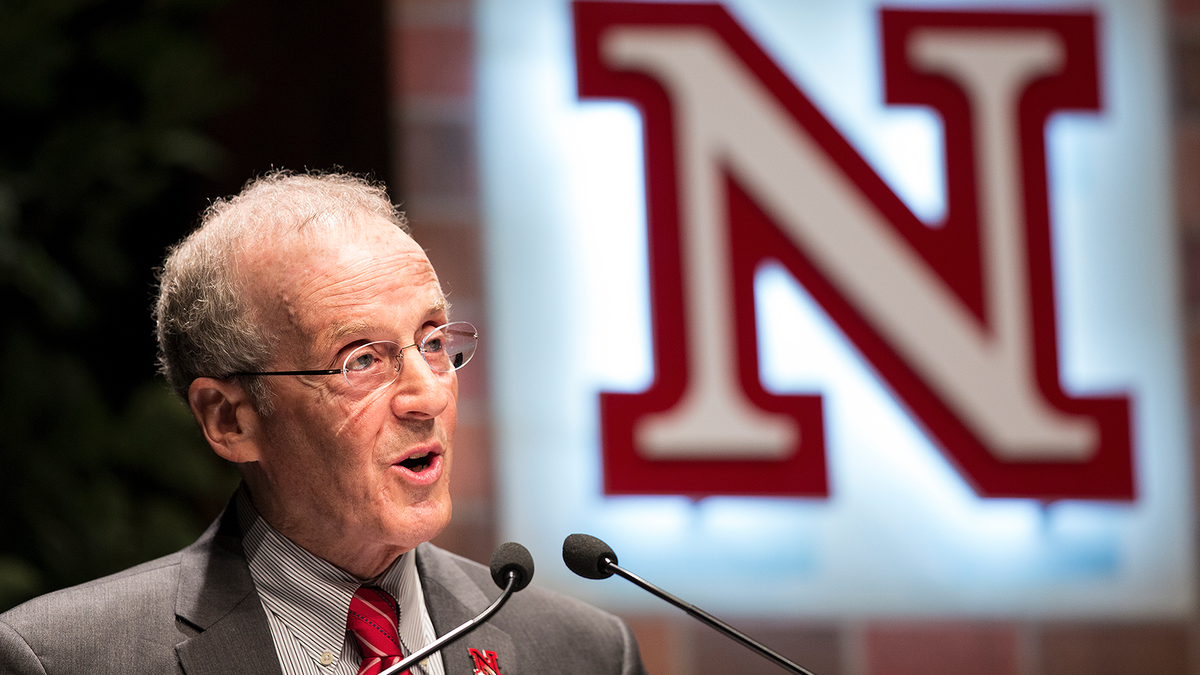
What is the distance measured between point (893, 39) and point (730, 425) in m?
0.98

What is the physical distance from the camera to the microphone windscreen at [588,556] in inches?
54.5

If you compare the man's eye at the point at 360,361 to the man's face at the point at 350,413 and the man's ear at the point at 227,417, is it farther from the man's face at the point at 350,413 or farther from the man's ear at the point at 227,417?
the man's ear at the point at 227,417

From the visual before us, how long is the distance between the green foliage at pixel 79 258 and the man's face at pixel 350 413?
99 centimetres

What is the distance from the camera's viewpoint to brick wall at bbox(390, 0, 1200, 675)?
297cm

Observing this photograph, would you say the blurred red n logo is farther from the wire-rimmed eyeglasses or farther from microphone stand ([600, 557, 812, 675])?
microphone stand ([600, 557, 812, 675])

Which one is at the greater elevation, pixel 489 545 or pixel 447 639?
pixel 447 639

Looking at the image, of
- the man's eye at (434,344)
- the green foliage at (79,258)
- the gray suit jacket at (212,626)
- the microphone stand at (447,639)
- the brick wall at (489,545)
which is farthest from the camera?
the brick wall at (489,545)

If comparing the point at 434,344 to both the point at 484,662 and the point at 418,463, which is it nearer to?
the point at 418,463

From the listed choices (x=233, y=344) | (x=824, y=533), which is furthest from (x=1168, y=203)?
(x=233, y=344)

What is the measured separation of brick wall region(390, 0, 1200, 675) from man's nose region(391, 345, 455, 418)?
56.9 inches

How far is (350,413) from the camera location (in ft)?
4.84

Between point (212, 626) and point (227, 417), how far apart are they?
24cm

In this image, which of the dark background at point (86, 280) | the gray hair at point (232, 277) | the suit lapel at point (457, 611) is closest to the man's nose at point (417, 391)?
the gray hair at point (232, 277)

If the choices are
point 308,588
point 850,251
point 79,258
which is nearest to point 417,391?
point 308,588
